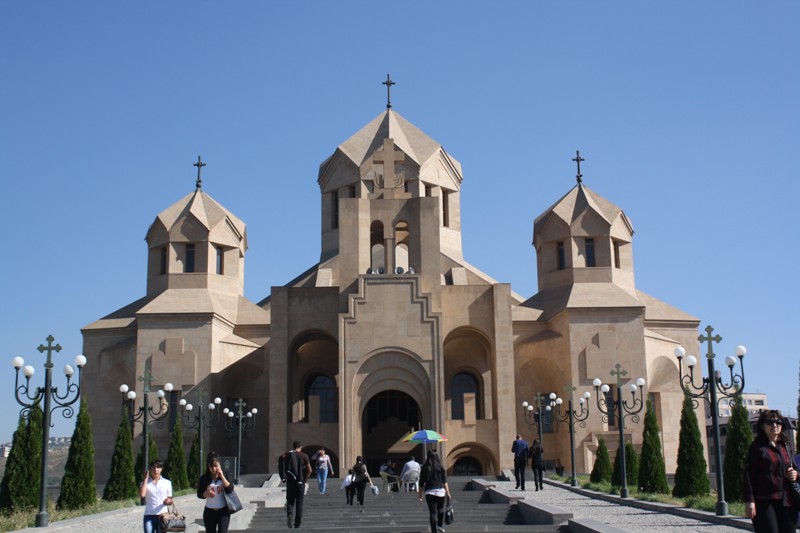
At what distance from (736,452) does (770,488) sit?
10.7 meters

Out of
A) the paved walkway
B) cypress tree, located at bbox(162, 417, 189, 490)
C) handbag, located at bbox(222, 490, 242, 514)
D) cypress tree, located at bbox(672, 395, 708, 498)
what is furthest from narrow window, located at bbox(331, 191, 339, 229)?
handbag, located at bbox(222, 490, 242, 514)

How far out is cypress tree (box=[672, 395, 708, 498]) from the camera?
18.5m

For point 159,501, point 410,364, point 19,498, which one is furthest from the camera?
point 410,364

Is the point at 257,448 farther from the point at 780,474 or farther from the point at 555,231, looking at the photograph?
the point at 780,474

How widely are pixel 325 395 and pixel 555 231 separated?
36.3 ft

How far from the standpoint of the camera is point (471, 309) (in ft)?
104

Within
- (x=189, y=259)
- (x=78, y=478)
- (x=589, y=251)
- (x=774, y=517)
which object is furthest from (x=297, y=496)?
(x=589, y=251)

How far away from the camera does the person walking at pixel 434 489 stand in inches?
494

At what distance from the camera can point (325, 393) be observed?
35.0 meters

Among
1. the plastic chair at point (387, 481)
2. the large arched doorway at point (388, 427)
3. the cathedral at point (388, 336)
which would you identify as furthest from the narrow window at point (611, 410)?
the plastic chair at point (387, 481)

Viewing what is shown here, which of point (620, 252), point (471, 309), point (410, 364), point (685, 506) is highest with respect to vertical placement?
point (620, 252)

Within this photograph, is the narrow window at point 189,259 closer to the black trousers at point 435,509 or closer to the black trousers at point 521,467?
the black trousers at point 521,467

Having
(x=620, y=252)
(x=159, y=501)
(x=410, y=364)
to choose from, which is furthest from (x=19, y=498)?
(x=620, y=252)

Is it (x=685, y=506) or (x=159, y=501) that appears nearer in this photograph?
(x=159, y=501)
